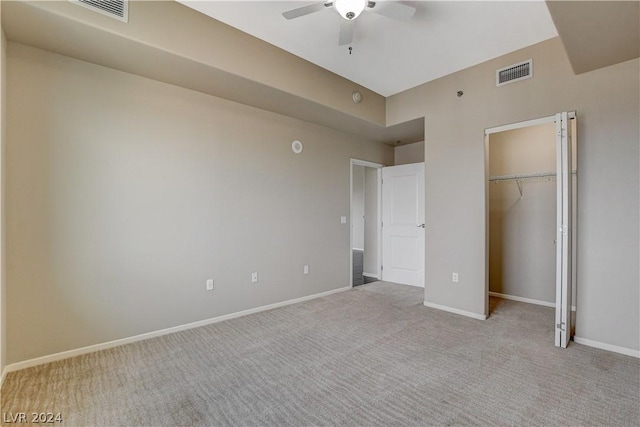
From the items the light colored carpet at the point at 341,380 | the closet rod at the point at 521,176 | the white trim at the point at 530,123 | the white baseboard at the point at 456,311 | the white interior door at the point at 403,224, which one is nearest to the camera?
the light colored carpet at the point at 341,380

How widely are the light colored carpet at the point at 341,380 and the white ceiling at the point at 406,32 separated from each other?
306 cm

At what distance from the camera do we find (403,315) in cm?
369

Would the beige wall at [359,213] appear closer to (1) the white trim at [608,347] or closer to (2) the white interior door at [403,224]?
(2) the white interior door at [403,224]

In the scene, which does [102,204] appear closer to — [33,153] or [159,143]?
[33,153]

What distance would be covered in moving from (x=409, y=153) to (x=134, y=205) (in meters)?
4.67

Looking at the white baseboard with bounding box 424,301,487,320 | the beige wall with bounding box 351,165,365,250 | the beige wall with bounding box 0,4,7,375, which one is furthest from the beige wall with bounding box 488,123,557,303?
the beige wall with bounding box 0,4,7,375

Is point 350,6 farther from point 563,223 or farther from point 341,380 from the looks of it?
point 341,380

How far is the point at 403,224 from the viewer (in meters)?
5.28

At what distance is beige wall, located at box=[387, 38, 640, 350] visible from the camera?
106 inches

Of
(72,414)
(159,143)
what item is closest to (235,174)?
(159,143)

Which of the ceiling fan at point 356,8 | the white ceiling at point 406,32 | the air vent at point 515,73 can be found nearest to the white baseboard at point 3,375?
the white ceiling at point 406,32

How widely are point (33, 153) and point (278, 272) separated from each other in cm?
274

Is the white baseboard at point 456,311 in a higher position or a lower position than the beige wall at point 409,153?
lower

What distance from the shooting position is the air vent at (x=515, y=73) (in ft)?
10.6
